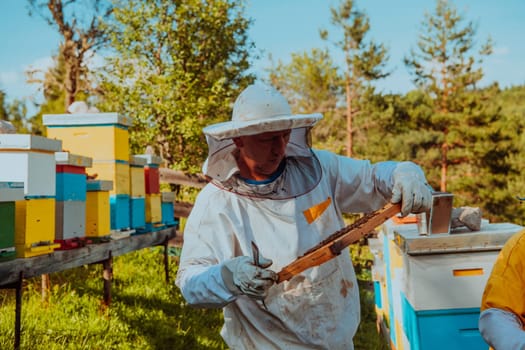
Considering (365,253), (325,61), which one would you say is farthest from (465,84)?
(365,253)

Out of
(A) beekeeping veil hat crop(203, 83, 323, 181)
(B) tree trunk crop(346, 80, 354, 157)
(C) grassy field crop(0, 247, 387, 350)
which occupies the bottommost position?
(C) grassy field crop(0, 247, 387, 350)

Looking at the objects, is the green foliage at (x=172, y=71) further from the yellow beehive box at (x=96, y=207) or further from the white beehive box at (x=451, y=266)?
the white beehive box at (x=451, y=266)

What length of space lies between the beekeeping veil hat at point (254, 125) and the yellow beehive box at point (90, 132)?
286 cm

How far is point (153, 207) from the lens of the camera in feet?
19.0

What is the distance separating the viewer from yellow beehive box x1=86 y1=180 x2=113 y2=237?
4.28m

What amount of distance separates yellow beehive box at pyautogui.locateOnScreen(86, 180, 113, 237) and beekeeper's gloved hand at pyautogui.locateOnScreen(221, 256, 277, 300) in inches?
114

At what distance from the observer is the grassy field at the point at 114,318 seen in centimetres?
417

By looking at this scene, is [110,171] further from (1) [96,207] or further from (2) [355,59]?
(2) [355,59]

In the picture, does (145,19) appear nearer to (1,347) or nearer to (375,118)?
(375,118)

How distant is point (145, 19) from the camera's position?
12000 millimetres

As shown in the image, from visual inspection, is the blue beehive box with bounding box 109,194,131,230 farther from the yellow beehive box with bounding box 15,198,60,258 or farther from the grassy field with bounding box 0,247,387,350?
the yellow beehive box with bounding box 15,198,60,258

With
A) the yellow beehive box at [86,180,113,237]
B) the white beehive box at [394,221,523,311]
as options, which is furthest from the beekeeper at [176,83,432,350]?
the yellow beehive box at [86,180,113,237]

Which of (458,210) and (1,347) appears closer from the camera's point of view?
(458,210)

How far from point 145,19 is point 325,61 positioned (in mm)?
11923
